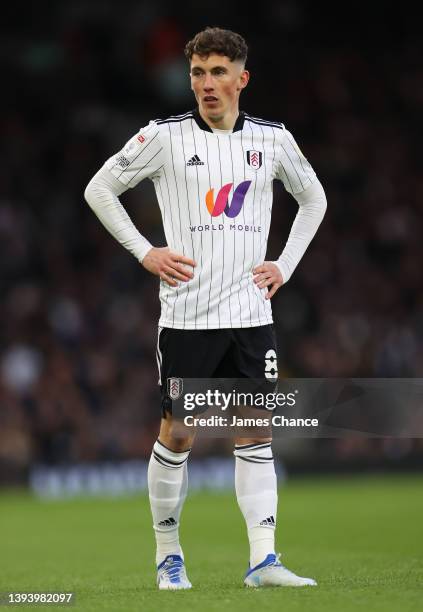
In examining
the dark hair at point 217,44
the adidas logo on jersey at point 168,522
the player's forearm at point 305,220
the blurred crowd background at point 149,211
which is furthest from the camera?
the blurred crowd background at point 149,211

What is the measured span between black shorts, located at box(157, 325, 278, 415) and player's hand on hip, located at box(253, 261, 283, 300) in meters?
0.19

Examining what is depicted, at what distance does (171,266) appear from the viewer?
560 cm

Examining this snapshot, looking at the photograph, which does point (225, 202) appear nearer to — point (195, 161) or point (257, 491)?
point (195, 161)

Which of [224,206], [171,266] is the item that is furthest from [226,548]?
[224,206]

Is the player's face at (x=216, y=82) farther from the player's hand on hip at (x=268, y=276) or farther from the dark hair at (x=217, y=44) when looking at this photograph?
the player's hand on hip at (x=268, y=276)

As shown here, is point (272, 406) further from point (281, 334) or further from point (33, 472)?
point (281, 334)

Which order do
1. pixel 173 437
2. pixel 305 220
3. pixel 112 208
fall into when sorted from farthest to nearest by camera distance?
pixel 305 220 < pixel 112 208 < pixel 173 437

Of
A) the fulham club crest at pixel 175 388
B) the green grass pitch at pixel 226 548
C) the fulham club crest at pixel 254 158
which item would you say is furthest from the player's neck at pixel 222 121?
the green grass pitch at pixel 226 548

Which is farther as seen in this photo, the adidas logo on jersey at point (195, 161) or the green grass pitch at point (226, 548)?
the adidas logo on jersey at point (195, 161)

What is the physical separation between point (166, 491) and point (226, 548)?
10.5 feet

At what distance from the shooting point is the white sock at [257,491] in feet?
18.3

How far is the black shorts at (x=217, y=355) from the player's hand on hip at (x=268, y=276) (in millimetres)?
190

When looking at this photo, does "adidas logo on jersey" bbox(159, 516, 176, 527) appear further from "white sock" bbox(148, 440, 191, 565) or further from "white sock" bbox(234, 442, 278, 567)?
"white sock" bbox(234, 442, 278, 567)

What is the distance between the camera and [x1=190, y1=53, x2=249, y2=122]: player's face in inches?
220
